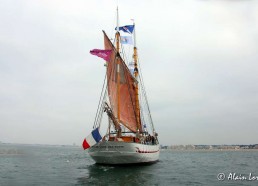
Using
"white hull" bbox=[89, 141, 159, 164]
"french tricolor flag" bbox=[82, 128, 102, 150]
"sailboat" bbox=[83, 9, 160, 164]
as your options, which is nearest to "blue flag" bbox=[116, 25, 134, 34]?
"sailboat" bbox=[83, 9, 160, 164]

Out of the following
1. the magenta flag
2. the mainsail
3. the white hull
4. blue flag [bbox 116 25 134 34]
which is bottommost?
the white hull

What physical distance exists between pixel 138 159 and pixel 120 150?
13.4ft

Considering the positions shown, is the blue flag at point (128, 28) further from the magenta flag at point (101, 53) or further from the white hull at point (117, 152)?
the white hull at point (117, 152)

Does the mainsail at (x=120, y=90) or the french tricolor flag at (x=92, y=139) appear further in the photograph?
the mainsail at (x=120, y=90)

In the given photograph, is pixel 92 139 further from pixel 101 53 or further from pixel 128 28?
pixel 128 28

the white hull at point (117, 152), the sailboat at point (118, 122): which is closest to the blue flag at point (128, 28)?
the sailboat at point (118, 122)

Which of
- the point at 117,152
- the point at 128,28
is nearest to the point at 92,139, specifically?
the point at 117,152

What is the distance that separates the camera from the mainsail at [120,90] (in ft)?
157

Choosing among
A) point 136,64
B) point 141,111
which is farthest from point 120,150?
point 136,64

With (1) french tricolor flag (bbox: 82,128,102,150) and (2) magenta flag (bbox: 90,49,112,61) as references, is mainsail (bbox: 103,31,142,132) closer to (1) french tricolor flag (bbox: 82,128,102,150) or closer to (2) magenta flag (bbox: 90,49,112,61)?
(2) magenta flag (bbox: 90,49,112,61)

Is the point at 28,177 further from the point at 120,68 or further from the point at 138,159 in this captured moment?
the point at 120,68

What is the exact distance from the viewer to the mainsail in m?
47.8

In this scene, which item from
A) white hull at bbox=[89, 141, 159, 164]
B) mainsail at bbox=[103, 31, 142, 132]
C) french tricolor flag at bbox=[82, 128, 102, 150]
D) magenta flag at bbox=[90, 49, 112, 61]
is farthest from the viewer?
mainsail at bbox=[103, 31, 142, 132]

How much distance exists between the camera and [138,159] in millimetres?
43031
